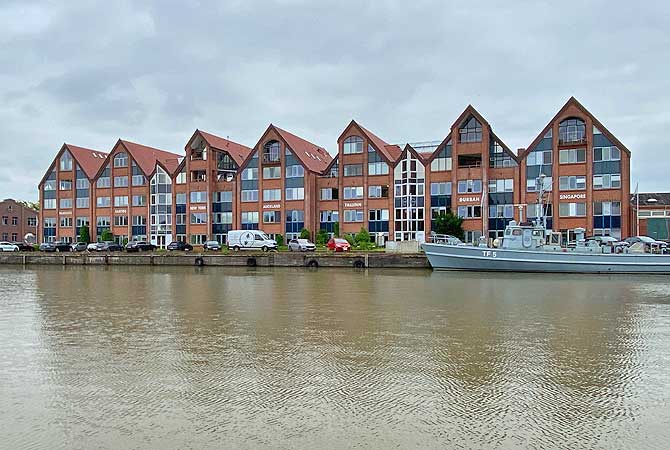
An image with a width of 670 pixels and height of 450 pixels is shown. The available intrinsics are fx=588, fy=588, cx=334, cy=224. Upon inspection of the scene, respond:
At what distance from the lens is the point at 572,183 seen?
197 feet

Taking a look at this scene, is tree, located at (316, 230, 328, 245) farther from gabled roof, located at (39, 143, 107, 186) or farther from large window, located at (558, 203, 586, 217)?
gabled roof, located at (39, 143, 107, 186)

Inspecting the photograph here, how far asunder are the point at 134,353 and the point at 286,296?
1308 centimetres

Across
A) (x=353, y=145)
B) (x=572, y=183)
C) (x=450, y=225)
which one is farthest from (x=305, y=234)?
(x=572, y=183)

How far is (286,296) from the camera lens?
84.1 feet

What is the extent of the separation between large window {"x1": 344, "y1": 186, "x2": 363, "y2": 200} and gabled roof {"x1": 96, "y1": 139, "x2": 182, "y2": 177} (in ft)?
81.1

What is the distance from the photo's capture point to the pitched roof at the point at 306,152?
71.6 meters

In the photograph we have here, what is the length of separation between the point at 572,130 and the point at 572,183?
544 cm

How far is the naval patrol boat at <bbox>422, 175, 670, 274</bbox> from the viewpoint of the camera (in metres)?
42.8

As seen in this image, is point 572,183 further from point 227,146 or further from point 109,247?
point 109,247

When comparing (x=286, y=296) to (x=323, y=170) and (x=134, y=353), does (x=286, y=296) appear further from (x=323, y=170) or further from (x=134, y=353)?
(x=323, y=170)

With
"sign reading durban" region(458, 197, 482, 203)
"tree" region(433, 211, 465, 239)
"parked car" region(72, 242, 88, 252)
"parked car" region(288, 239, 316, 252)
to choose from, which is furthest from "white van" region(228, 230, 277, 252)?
"sign reading durban" region(458, 197, 482, 203)

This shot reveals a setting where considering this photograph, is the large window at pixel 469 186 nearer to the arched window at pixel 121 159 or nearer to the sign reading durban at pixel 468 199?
the sign reading durban at pixel 468 199

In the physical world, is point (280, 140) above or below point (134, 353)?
above

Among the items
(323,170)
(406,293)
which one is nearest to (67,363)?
(406,293)
